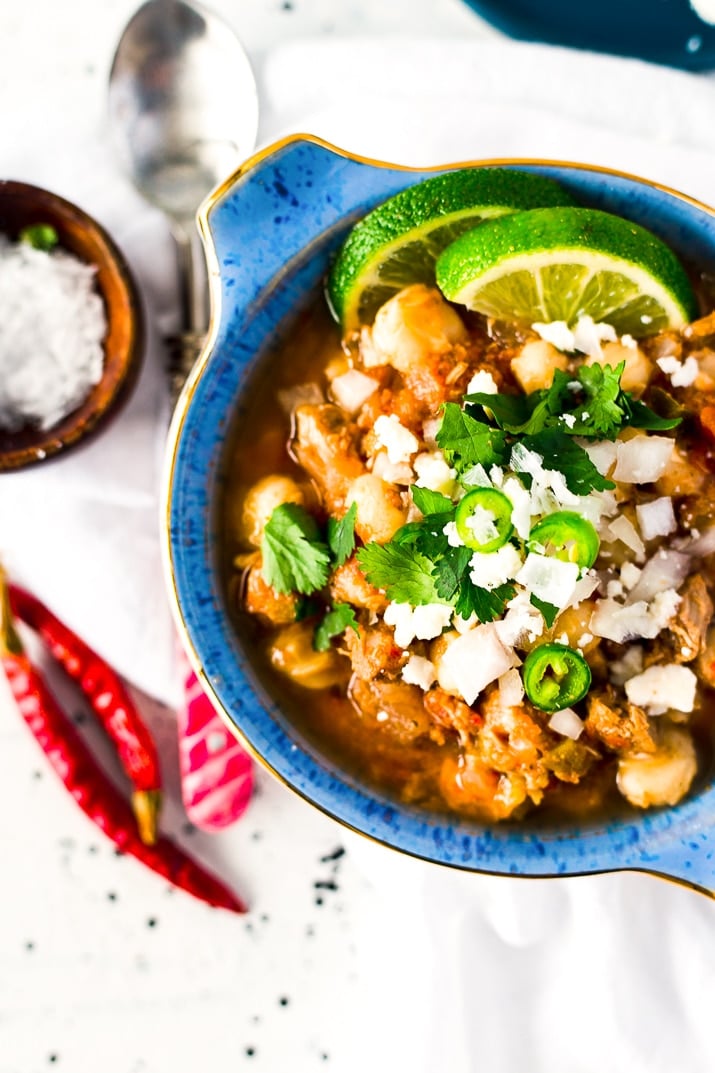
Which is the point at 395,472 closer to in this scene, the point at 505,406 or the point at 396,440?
the point at 396,440

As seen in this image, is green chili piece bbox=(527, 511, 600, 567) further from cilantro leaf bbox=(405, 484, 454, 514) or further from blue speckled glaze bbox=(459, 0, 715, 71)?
blue speckled glaze bbox=(459, 0, 715, 71)

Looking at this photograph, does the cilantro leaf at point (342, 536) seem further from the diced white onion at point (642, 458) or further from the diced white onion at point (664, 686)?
the diced white onion at point (664, 686)

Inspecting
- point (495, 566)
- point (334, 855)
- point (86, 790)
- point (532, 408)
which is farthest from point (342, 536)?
point (86, 790)

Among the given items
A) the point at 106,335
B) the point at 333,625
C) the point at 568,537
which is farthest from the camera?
the point at 106,335

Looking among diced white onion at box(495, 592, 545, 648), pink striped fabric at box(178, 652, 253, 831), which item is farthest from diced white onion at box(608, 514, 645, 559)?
pink striped fabric at box(178, 652, 253, 831)

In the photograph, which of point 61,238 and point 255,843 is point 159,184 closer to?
point 61,238

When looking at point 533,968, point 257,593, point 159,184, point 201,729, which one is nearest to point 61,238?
point 159,184

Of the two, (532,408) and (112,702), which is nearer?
(532,408)
